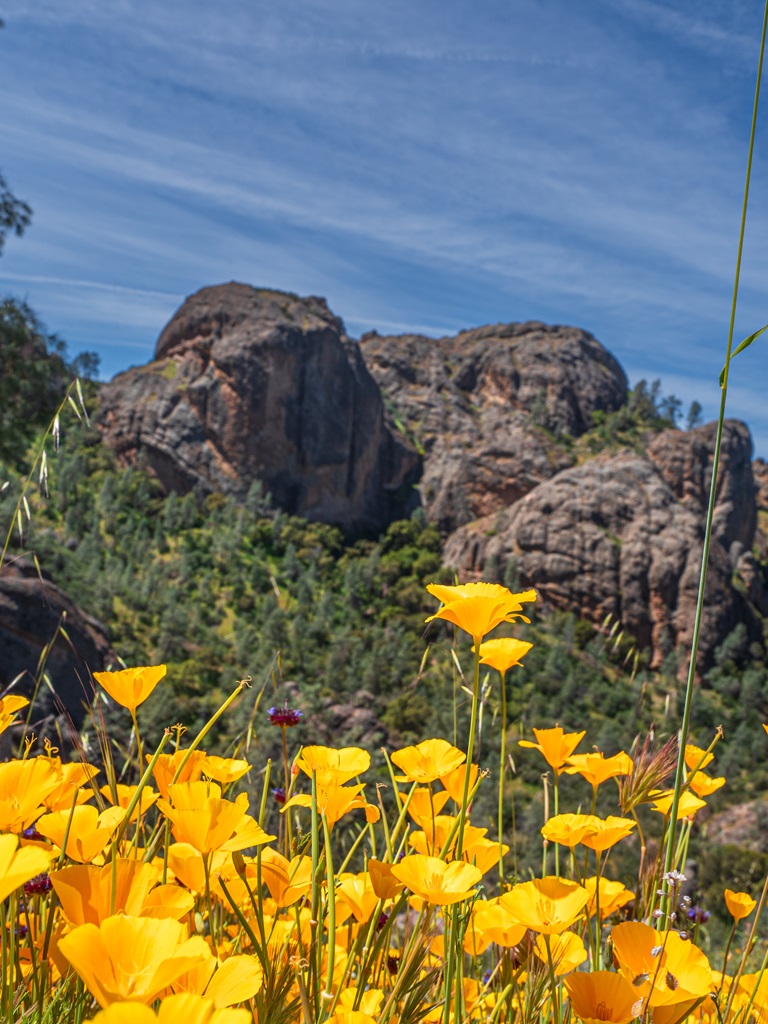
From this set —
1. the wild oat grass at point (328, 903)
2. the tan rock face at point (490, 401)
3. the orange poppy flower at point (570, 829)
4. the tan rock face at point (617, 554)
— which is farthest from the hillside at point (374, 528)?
the orange poppy flower at point (570, 829)

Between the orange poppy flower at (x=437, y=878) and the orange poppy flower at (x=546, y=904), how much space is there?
1.9 inches

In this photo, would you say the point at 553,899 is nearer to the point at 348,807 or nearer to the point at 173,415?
the point at 348,807

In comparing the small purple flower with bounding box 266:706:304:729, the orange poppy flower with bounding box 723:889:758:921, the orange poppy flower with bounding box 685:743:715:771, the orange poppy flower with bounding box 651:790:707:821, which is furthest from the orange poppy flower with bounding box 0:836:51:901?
the orange poppy flower with bounding box 723:889:758:921

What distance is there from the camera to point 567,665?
39.6 meters

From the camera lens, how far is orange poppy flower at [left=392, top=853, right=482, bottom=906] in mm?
604

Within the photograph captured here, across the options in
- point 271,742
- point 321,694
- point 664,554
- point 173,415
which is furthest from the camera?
point 173,415

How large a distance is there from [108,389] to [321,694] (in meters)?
35.2

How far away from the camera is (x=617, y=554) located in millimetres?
47281

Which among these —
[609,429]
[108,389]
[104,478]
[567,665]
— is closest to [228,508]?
[104,478]

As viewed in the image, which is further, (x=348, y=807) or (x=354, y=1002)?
(x=348, y=807)

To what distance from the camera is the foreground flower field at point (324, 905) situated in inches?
19.3

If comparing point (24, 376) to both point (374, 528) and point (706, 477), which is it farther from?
point (706, 477)

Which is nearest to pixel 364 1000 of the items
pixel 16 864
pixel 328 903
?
pixel 328 903

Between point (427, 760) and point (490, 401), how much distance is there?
71431 mm
